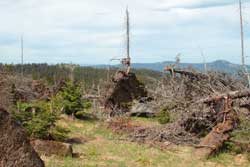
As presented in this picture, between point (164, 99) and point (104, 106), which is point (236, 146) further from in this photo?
point (104, 106)

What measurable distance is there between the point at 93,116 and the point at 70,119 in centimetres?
174

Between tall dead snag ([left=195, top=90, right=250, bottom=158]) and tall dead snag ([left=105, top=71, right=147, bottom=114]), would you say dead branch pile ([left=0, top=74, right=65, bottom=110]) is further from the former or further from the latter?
tall dead snag ([left=195, top=90, right=250, bottom=158])

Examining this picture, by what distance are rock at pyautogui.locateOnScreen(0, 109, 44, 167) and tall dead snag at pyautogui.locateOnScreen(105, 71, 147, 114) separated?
13.2 metres

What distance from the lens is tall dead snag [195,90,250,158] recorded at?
1263cm

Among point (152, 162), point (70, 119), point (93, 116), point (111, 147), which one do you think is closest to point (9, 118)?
point (152, 162)

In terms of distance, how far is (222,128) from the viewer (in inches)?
511

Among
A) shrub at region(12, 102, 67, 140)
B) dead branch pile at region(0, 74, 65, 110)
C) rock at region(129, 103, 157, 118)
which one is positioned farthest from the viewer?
rock at region(129, 103, 157, 118)

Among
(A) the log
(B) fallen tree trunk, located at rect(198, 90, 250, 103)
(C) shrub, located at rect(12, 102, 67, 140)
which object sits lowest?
(C) shrub, located at rect(12, 102, 67, 140)

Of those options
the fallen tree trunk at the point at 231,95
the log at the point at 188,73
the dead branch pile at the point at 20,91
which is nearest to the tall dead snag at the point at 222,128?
the fallen tree trunk at the point at 231,95

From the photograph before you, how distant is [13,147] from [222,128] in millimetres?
7041

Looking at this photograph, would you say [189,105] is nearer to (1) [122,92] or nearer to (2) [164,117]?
(2) [164,117]

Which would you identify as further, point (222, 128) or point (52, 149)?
point (222, 128)

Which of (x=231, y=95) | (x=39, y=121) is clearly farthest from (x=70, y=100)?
(x=231, y=95)

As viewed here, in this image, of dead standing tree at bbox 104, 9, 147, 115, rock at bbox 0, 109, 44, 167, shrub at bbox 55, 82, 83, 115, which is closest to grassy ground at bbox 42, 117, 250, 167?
rock at bbox 0, 109, 44, 167
